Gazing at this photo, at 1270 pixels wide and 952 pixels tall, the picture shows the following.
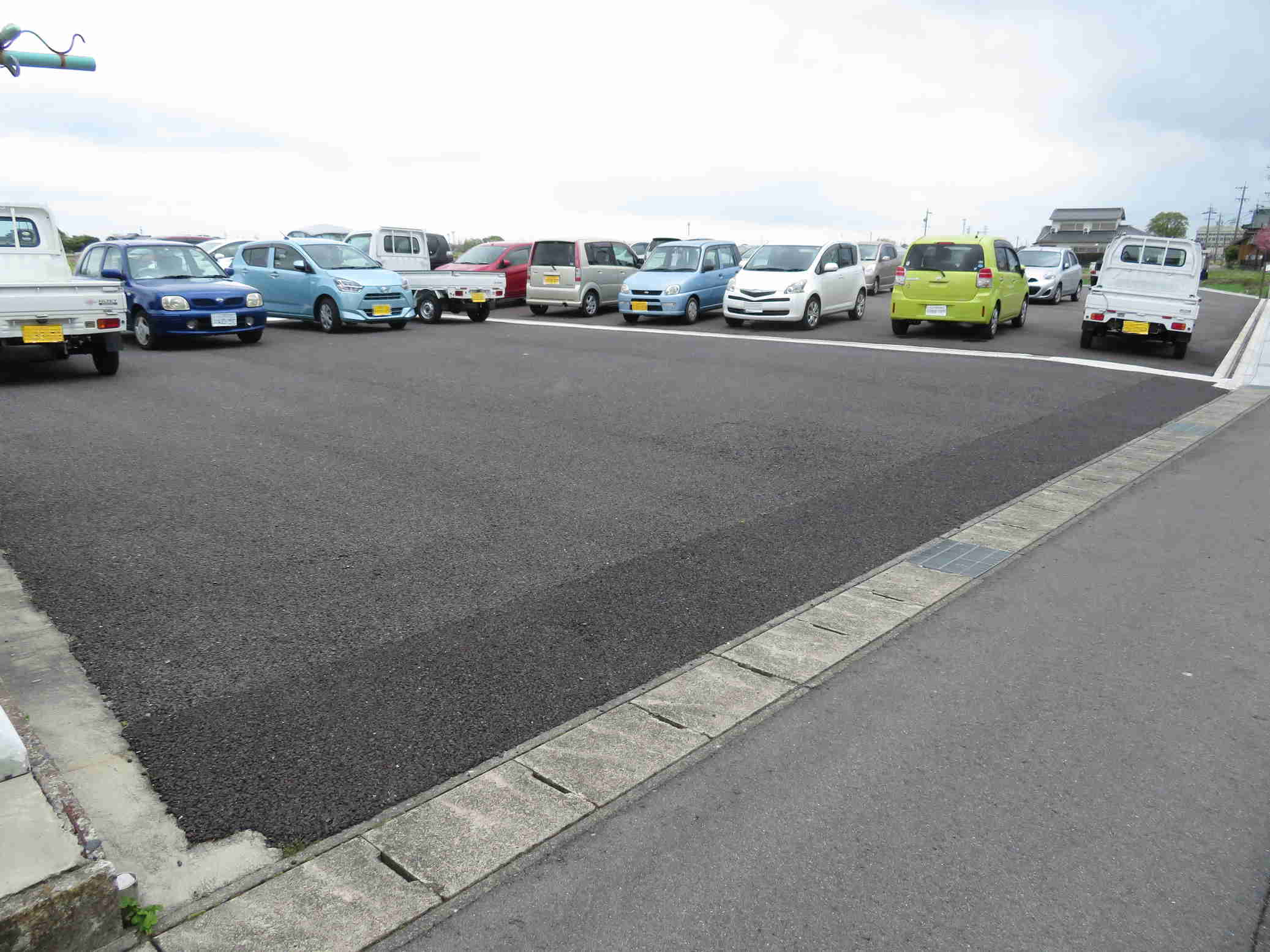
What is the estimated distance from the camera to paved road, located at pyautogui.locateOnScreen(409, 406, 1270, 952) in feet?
8.19

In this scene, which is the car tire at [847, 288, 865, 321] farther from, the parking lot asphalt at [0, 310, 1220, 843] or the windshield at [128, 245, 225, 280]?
the windshield at [128, 245, 225, 280]

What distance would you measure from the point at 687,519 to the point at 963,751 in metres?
2.84

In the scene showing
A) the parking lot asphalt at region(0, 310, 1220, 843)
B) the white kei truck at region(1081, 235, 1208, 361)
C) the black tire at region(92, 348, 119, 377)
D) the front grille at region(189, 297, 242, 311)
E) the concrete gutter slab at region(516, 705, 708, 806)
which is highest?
the white kei truck at region(1081, 235, 1208, 361)

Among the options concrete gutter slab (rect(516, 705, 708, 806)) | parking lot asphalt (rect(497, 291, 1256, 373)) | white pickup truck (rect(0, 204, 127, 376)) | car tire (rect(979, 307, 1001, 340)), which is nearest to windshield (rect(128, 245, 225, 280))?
white pickup truck (rect(0, 204, 127, 376))

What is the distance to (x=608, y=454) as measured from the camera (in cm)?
771

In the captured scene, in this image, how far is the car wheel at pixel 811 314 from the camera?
18.5 meters

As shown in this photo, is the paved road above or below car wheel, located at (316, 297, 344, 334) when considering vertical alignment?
below

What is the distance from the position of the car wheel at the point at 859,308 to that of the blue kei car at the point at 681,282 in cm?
296

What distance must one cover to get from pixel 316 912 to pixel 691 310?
1796 cm

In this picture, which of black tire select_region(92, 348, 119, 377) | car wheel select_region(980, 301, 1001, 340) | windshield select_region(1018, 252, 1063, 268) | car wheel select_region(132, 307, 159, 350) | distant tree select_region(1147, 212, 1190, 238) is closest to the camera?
black tire select_region(92, 348, 119, 377)

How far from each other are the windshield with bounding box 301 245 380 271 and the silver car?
1705 cm

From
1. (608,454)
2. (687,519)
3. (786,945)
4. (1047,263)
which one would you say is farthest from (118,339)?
(1047,263)

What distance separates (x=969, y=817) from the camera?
296 centimetres

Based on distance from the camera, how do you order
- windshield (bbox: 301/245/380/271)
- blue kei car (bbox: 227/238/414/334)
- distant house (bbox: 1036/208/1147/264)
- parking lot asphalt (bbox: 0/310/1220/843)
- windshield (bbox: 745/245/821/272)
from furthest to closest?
distant house (bbox: 1036/208/1147/264) < windshield (bbox: 745/245/821/272) < windshield (bbox: 301/245/380/271) < blue kei car (bbox: 227/238/414/334) < parking lot asphalt (bbox: 0/310/1220/843)
